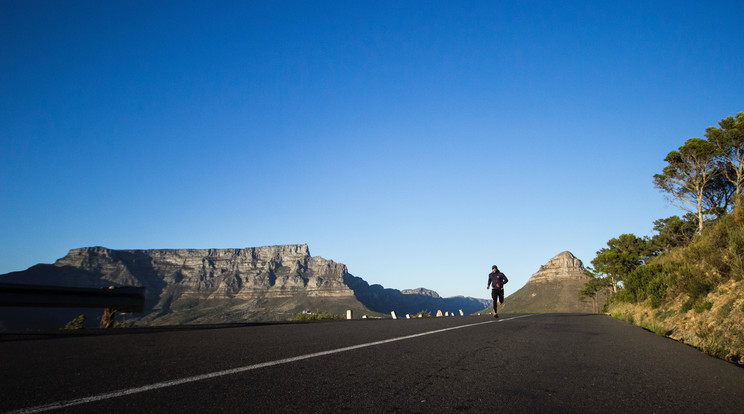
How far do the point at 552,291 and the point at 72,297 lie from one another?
172 metres

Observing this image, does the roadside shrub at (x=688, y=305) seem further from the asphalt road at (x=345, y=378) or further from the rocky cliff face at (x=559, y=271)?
the rocky cliff face at (x=559, y=271)

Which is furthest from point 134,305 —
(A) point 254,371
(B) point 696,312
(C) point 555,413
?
(B) point 696,312

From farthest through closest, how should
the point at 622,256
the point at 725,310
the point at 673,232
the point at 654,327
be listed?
the point at 622,256 → the point at 673,232 → the point at 654,327 → the point at 725,310

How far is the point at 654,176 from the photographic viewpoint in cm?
3644

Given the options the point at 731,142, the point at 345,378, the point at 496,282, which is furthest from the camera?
the point at 731,142

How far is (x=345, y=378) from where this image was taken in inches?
155

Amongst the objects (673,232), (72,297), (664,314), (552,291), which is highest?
(673,232)

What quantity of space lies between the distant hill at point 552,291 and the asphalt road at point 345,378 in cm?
11969

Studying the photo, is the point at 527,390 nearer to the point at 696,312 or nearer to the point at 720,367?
the point at 720,367

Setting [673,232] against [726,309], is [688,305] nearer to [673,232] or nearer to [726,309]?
[726,309]

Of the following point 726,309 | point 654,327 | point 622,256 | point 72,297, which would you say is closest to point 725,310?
point 726,309

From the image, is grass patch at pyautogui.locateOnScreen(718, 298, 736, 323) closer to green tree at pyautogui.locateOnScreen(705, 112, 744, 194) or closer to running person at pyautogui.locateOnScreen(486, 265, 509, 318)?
running person at pyautogui.locateOnScreen(486, 265, 509, 318)

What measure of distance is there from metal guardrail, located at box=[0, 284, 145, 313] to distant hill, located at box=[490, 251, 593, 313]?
119m

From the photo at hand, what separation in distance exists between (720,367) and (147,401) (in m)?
7.00
